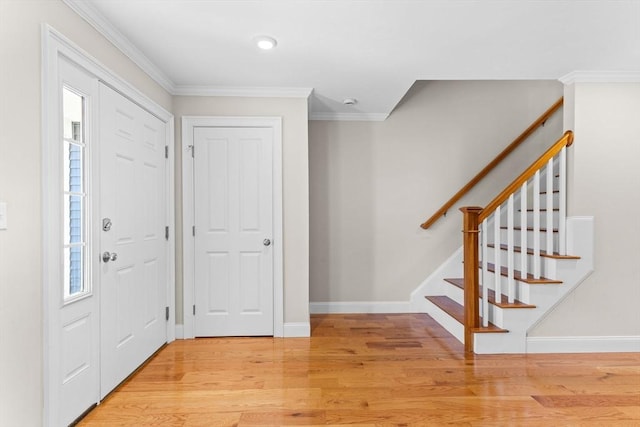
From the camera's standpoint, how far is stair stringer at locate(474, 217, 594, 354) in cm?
286

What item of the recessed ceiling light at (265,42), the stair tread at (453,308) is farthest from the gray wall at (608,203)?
the recessed ceiling light at (265,42)

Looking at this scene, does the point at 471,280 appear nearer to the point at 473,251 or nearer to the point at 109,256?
the point at 473,251

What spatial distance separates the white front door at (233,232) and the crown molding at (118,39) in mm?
559

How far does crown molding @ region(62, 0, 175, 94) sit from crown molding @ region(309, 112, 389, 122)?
62.2 inches

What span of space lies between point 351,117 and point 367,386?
9.20ft

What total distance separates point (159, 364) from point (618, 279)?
3718mm

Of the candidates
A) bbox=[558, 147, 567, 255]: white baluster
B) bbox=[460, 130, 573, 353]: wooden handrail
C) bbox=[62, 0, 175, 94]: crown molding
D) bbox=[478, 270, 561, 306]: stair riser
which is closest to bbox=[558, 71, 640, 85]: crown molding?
bbox=[558, 147, 567, 255]: white baluster

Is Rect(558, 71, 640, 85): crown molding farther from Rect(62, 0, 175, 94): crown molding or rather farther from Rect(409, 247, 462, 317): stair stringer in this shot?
Rect(62, 0, 175, 94): crown molding

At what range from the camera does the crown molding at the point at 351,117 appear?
13.3 feet

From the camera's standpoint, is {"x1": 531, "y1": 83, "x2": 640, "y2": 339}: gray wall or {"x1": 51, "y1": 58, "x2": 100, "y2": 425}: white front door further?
{"x1": 531, "y1": 83, "x2": 640, "y2": 339}: gray wall

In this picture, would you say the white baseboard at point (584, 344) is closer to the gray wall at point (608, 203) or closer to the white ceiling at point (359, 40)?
the gray wall at point (608, 203)

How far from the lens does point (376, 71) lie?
2898 mm

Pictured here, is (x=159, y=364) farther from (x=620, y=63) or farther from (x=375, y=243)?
(x=620, y=63)

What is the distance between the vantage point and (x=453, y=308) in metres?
3.50
